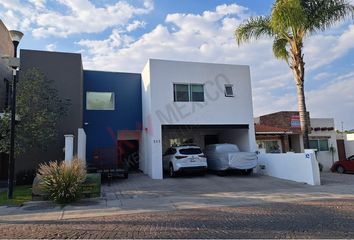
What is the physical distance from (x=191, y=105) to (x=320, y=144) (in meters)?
13.1

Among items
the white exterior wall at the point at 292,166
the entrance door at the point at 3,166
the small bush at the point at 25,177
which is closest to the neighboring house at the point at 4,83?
the entrance door at the point at 3,166

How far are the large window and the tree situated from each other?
6.62 metres

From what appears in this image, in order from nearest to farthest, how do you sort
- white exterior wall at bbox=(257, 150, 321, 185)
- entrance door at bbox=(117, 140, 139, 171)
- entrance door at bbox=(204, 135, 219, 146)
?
white exterior wall at bbox=(257, 150, 321, 185) → entrance door at bbox=(117, 140, 139, 171) → entrance door at bbox=(204, 135, 219, 146)

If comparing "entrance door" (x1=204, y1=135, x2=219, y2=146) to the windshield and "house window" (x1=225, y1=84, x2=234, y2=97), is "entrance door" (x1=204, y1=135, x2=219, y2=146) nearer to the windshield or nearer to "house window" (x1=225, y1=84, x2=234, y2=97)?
"house window" (x1=225, y1=84, x2=234, y2=97)

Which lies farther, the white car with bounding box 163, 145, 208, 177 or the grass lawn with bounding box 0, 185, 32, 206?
the white car with bounding box 163, 145, 208, 177

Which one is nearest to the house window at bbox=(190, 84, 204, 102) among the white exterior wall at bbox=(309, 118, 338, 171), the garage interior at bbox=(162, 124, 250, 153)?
the garage interior at bbox=(162, 124, 250, 153)

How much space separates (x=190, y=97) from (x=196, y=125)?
1.67 meters

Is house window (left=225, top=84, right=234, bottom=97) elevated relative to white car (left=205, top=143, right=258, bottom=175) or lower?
elevated

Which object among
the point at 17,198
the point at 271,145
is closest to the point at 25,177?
the point at 17,198

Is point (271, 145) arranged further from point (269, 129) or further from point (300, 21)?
point (300, 21)

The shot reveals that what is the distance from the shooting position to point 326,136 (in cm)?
2603

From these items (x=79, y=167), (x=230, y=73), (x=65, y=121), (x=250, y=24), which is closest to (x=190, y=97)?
(x=230, y=73)

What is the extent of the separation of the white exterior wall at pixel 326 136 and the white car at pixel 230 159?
399 inches

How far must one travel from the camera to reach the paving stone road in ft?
21.7
